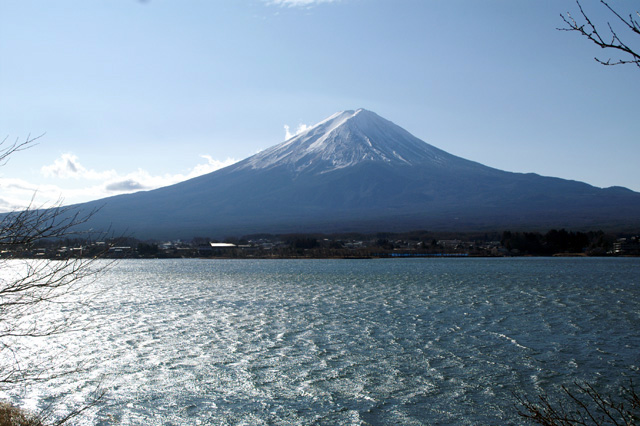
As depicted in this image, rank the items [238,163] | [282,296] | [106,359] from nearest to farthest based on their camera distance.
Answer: [106,359] < [282,296] < [238,163]

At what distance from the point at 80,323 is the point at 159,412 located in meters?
11.3

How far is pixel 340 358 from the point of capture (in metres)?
13.4

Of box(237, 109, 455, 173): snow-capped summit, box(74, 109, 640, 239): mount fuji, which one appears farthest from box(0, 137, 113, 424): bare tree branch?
A: box(237, 109, 455, 173): snow-capped summit

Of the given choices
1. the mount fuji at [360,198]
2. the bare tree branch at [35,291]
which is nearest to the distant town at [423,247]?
the mount fuji at [360,198]

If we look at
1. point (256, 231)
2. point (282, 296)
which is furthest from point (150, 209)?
point (282, 296)

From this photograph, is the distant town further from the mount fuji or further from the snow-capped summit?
the snow-capped summit

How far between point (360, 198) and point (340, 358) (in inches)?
5919

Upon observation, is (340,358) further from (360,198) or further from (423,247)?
(360,198)

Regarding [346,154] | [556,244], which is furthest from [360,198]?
[556,244]

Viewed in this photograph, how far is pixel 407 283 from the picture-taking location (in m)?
34.8

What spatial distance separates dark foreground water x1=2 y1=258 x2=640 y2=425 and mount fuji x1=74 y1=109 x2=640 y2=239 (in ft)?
298

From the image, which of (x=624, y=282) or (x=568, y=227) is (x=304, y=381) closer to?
(x=624, y=282)

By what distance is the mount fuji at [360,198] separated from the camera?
123 metres

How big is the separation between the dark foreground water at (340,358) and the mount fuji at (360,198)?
298 feet
